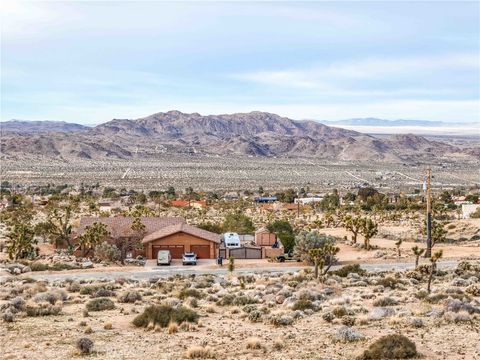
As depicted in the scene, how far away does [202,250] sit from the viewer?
5047 centimetres

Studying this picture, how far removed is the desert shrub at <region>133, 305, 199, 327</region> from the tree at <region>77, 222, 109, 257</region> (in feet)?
83.5

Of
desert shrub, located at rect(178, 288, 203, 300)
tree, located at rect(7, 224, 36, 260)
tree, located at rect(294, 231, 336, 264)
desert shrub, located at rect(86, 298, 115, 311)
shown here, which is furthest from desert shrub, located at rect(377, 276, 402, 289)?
tree, located at rect(7, 224, 36, 260)

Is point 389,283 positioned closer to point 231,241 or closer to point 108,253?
point 231,241

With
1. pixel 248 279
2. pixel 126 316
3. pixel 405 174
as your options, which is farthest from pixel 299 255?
pixel 405 174

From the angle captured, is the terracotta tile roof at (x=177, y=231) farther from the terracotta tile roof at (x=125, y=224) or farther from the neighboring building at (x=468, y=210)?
the neighboring building at (x=468, y=210)

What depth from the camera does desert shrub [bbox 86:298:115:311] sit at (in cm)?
2705

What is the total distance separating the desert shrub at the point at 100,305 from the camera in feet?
88.7

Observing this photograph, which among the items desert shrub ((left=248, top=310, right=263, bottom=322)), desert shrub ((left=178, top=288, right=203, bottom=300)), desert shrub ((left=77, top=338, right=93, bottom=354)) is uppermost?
desert shrub ((left=77, top=338, right=93, bottom=354))

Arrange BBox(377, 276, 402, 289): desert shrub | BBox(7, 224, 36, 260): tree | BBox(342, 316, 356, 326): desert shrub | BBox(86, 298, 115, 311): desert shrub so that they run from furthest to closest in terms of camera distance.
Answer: BBox(7, 224, 36, 260): tree
BBox(377, 276, 402, 289): desert shrub
BBox(86, 298, 115, 311): desert shrub
BBox(342, 316, 356, 326): desert shrub

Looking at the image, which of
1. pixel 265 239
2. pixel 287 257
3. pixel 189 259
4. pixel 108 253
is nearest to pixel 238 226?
pixel 265 239

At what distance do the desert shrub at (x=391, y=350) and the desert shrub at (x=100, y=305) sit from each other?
40.0 ft

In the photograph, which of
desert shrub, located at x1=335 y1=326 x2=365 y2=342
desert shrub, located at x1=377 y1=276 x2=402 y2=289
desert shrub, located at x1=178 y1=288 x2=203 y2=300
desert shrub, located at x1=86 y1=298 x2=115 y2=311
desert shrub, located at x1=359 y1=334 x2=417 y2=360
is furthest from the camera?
desert shrub, located at x1=377 y1=276 x2=402 y2=289

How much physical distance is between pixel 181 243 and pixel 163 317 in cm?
2630

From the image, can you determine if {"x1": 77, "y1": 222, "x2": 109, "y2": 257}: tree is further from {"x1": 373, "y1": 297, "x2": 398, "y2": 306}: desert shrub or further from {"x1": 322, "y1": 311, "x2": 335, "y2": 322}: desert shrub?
{"x1": 322, "y1": 311, "x2": 335, "y2": 322}: desert shrub
